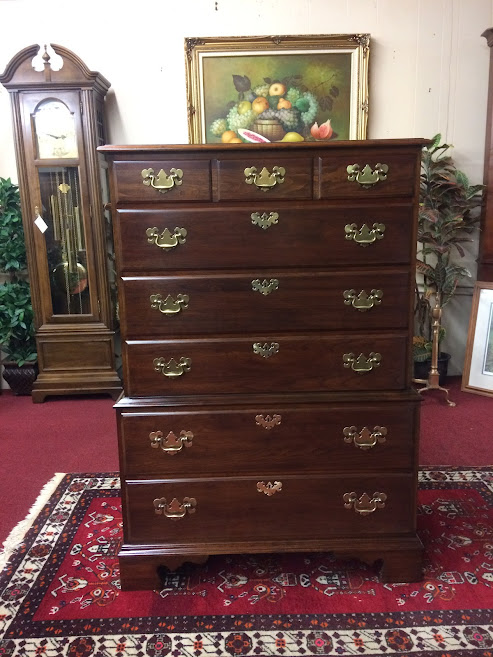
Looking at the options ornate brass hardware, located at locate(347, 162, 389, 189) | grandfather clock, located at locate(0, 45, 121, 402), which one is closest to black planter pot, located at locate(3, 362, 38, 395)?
grandfather clock, located at locate(0, 45, 121, 402)

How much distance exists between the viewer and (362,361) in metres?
1.78

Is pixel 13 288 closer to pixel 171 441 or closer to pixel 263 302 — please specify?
pixel 171 441

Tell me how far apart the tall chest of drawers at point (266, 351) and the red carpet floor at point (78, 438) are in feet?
3.19

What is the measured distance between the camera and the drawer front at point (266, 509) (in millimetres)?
1847

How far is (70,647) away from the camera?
1.63 meters

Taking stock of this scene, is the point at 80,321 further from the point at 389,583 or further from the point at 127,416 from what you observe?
the point at 389,583

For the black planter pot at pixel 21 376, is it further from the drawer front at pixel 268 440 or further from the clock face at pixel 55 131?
the drawer front at pixel 268 440

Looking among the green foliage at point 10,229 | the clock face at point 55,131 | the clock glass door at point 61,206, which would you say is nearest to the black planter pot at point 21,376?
the clock glass door at point 61,206

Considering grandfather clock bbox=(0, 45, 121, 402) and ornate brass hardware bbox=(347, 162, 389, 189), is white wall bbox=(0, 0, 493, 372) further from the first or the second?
ornate brass hardware bbox=(347, 162, 389, 189)

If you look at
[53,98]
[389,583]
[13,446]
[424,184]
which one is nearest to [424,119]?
[424,184]

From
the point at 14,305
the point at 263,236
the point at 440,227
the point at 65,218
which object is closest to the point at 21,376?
the point at 14,305

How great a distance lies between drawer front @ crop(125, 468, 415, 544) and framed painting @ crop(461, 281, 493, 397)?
7.22 feet

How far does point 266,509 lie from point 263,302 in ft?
2.32

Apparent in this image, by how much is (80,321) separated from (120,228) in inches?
89.0
